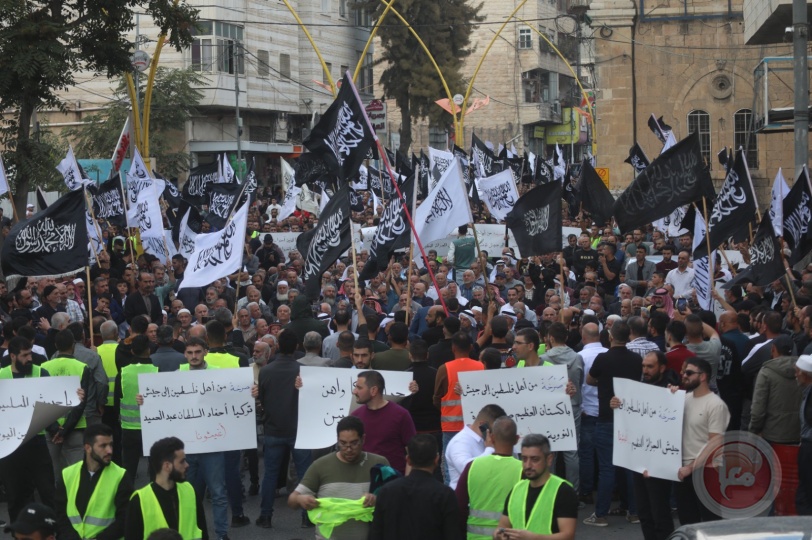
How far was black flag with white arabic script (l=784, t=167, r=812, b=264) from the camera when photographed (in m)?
13.7

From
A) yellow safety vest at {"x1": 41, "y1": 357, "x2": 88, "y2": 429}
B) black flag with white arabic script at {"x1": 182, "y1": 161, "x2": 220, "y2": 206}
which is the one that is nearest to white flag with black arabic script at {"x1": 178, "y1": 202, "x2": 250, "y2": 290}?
yellow safety vest at {"x1": 41, "y1": 357, "x2": 88, "y2": 429}

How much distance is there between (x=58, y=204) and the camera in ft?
42.8

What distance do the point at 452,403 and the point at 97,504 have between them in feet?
9.83

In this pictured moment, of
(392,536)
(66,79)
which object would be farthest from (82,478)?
(66,79)

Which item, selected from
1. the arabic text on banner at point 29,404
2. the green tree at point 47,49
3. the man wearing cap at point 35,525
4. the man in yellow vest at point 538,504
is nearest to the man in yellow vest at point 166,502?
the man wearing cap at point 35,525

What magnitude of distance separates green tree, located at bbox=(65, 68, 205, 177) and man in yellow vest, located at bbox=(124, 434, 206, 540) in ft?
126

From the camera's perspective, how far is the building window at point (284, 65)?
54.8 m

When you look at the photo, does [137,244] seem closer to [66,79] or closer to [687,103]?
[66,79]

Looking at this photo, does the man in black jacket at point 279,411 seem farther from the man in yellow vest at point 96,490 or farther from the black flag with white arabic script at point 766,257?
the black flag with white arabic script at point 766,257

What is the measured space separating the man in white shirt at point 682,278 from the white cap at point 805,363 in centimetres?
695

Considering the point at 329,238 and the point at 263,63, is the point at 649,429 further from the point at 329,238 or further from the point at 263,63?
the point at 263,63

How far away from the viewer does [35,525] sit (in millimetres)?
5867

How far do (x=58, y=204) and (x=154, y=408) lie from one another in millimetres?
4465

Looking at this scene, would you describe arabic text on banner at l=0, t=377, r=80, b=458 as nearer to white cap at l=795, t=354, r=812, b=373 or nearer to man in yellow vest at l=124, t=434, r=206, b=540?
man in yellow vest at l=124, t=434, r=206, b=540
